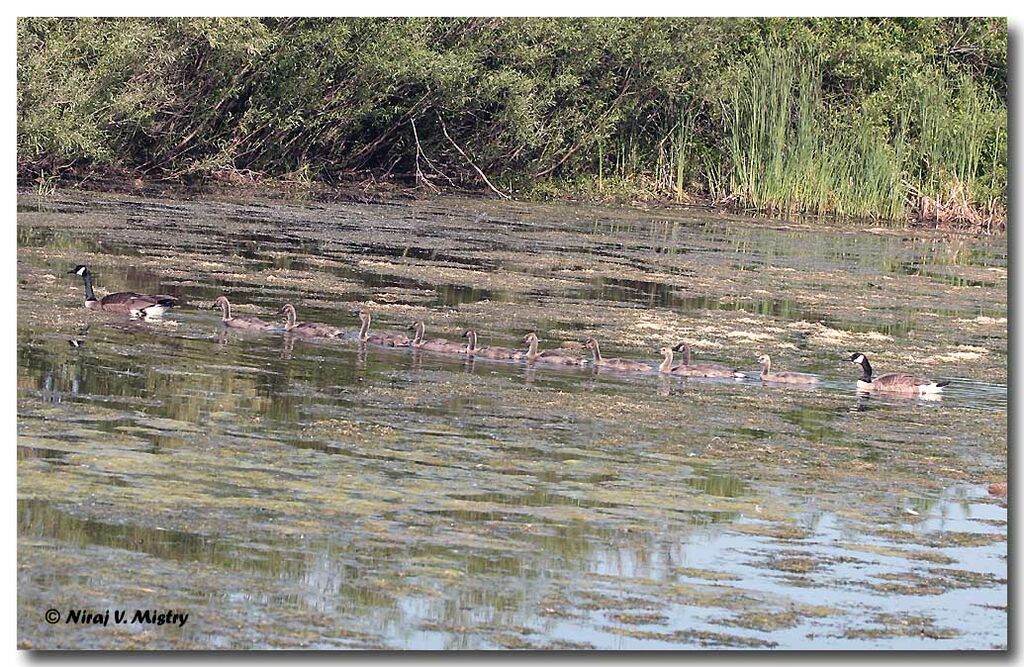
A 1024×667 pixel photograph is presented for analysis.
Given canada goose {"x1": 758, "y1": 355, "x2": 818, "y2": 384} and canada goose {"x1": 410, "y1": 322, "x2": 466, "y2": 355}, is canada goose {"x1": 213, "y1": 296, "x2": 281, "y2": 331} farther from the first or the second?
canada goose {"x1": 758, "y1": 355, "x2": 818, "y2": 384}

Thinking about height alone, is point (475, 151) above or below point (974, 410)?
above

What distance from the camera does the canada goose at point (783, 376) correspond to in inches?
574

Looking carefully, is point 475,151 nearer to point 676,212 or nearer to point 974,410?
point 676,212

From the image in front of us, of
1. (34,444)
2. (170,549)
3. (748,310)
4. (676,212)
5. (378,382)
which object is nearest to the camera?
(170,549)

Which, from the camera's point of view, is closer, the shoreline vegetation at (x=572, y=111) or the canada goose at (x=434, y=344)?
the canada goose at (x=434, y=344)

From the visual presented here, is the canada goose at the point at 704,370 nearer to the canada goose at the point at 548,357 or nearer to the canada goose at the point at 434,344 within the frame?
the canada goose at the point at 548,357

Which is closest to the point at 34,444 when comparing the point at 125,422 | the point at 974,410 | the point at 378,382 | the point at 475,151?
the point at 125,422

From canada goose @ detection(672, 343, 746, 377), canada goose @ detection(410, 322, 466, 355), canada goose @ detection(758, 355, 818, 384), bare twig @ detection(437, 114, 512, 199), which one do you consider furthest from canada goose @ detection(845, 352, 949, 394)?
bare twig @ detection(437, 114, 512, 199)

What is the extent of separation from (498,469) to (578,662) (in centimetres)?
299

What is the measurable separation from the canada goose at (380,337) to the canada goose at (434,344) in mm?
102

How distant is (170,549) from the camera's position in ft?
27.8

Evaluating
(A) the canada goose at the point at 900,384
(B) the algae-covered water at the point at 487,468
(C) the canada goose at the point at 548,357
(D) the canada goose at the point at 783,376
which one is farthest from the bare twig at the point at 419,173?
(A) the canada goose at the point at 900,384

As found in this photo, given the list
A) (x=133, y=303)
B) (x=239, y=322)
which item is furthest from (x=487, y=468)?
(x=133, y=303)

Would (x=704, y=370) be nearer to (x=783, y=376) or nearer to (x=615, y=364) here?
(x=783, y=376)
